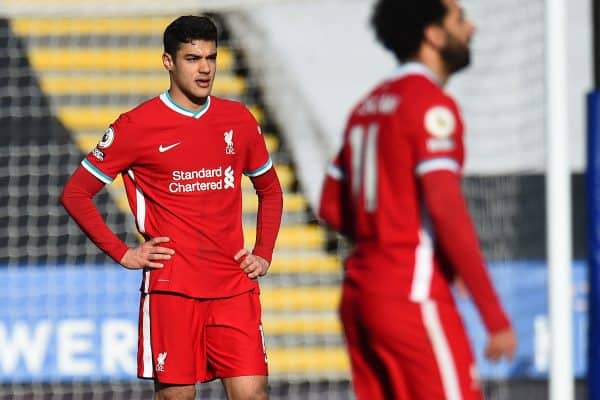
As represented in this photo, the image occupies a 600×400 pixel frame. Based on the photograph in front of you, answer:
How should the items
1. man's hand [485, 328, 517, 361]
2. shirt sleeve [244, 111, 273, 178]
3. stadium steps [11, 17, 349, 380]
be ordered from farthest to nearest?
stadium steps [11, 17, 349, 380] < shirt sleeve [244, 111, 273, 178] < man's hand [485, 328, 517, 361]

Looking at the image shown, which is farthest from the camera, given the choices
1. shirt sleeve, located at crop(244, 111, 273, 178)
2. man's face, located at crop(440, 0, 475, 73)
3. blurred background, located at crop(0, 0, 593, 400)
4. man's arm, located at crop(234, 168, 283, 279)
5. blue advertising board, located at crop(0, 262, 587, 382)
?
blue advertising board, located at crop(0, 262, 587, 382)

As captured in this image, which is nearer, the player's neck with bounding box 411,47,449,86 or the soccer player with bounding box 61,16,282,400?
the player's neck with bounding box 411,47,449,86

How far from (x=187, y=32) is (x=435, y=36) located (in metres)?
1.42

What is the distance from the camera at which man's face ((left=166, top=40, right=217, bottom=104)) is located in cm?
468

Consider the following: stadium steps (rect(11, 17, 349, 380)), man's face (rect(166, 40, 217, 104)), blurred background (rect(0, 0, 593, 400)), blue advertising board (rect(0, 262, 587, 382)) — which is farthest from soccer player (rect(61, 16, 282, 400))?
stadium steps (rect(11, 17, 349, 380))

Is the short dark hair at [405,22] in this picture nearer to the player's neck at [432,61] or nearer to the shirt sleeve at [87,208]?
the player's neck at [432,61]

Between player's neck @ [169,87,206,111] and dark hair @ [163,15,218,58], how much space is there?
0.15 m

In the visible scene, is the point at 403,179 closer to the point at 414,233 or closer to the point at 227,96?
the point at 414,233

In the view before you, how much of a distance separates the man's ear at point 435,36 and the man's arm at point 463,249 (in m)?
0.41

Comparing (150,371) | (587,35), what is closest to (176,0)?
(587,35)

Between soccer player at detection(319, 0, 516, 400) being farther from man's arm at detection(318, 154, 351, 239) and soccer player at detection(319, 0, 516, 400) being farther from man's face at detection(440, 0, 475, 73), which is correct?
man's arm at detection(318, 154, 351, 239)

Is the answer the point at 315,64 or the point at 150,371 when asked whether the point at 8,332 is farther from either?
the point at 150,371

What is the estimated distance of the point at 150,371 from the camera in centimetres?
479

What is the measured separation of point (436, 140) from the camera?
335 cm
